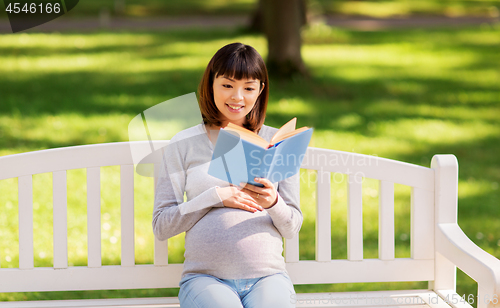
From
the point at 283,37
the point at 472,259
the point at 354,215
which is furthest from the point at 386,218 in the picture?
the point at 283,37

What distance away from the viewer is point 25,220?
101 inches

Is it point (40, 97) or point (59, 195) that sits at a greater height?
point (59, 195)

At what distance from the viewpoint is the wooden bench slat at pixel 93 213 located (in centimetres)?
259

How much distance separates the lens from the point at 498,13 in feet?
63.7

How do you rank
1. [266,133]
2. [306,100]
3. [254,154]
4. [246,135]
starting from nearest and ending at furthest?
[254,154] < [246,135] < [266,133] < [306,100]

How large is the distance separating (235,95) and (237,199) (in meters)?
0.43

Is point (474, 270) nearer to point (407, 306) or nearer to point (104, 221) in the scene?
point (407, 306)

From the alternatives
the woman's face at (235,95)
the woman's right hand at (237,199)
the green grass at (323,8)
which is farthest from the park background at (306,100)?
the green grass at (323,8)

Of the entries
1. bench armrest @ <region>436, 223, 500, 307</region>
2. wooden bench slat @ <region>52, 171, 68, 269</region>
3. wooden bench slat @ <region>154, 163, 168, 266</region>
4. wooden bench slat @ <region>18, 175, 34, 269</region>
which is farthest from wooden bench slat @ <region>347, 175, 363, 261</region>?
wooden bench slat @ <region>18, 175, 34, 269</region>

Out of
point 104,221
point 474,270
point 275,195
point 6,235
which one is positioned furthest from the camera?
point 104,221

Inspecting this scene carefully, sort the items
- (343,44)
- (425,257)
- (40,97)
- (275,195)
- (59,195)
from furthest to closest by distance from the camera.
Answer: (343,44) → (40,97) → (425,257) → (59,195) → (275,195)

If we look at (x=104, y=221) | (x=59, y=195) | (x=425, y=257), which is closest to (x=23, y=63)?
(x=104, y=221)

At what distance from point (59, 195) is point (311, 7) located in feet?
54.9

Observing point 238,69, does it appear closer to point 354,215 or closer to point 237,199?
point 237,199
